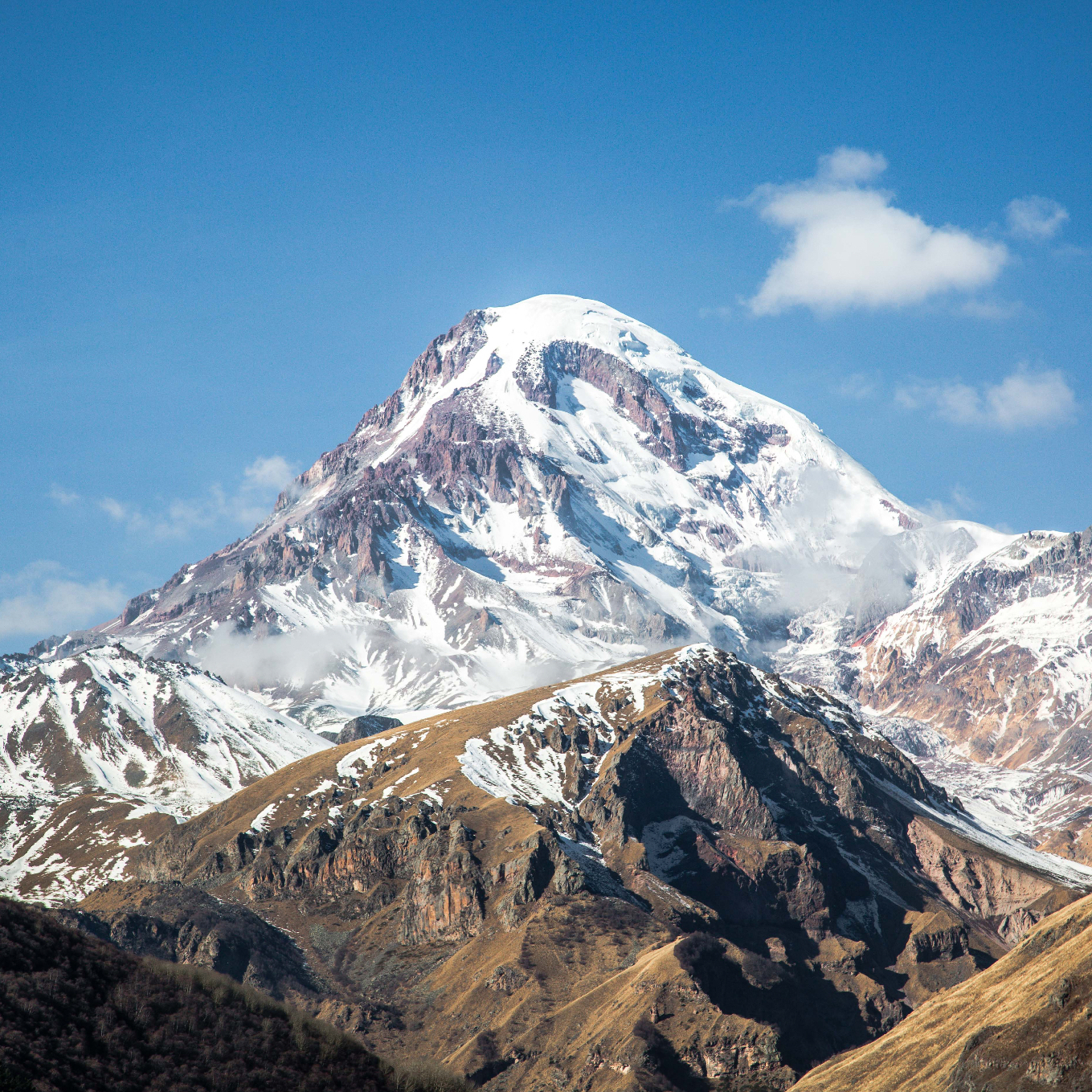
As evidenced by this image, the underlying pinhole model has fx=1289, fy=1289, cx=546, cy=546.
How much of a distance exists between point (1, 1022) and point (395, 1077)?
35.6 meters

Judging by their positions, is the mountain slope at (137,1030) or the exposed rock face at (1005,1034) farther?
the exposed rock face at (1005,1034)

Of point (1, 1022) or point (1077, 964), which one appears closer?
point (1, 1022)

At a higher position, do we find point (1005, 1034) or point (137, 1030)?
point (137, 1030)

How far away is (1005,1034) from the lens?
137250mm

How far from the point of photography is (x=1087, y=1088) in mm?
119250

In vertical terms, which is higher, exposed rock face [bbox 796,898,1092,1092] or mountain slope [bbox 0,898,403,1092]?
mountain slope [bbox 0,898,403,1092]

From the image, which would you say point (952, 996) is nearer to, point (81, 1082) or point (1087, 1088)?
point (1087, 1088)

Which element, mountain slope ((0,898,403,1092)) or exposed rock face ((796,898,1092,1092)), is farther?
exposed rock face ((796,898,1092,1092))

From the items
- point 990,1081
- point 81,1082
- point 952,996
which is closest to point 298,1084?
point 81,1082

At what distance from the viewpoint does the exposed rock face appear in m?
127

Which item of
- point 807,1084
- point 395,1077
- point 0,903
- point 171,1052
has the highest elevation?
point 0,903

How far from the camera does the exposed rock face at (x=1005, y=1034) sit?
127 meters

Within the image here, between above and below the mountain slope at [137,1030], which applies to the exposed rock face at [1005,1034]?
below

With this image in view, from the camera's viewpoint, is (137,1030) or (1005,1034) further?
(1005,1034)
